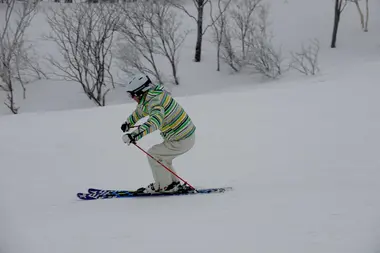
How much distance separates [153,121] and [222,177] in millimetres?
2034

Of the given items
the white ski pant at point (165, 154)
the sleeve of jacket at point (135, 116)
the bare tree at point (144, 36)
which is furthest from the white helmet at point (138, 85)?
the bare tree at point (144, 36)

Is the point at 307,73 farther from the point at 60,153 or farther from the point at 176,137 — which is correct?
the point at 176,137

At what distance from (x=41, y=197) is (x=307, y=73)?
19.4 metres

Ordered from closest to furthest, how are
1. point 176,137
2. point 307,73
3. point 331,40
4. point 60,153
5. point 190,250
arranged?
point 190,250 < point 176,137 < point 60,153 < point 307,73 < point 331,40

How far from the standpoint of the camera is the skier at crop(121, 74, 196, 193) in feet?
16.7

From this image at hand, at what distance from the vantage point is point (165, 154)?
550cm

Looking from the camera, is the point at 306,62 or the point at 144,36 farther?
the point at 144,36

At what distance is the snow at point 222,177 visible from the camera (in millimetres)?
4023

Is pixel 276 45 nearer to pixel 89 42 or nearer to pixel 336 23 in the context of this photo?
pixel 336 23

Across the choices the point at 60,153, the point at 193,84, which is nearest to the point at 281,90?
the point at 60,153

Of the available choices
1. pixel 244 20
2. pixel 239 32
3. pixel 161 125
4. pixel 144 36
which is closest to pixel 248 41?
pixel 244 20

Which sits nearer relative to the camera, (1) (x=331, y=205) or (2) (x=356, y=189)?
(1) (x=331, y=205)

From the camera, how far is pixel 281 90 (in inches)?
502

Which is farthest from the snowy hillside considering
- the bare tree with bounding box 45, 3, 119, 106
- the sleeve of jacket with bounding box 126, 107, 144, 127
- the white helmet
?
the white helmet
